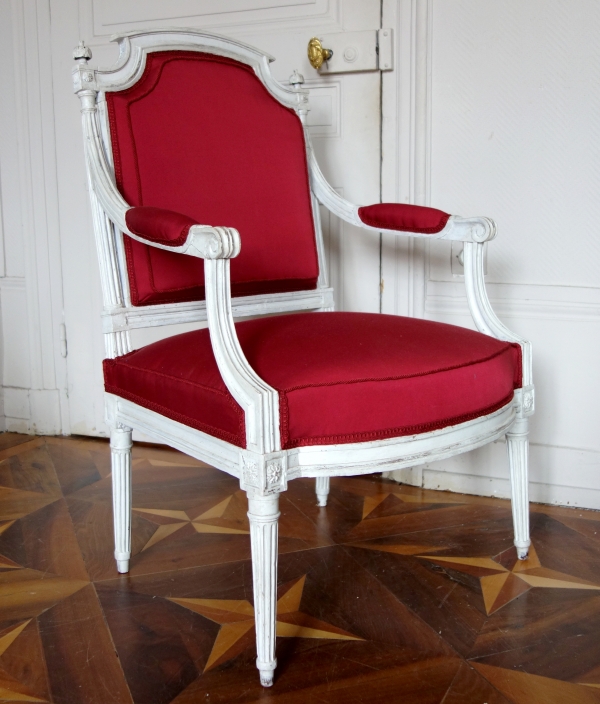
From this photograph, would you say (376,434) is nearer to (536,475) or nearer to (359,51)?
(536,475)

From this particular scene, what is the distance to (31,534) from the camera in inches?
71.5

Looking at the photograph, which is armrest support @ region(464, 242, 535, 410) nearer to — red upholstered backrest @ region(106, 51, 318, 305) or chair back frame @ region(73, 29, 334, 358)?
red upholstered backrest @ region(106, 51, 318, 305)

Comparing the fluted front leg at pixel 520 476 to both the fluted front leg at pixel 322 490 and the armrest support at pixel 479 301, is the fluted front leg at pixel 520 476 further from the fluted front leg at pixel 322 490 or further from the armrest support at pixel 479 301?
the fluted front leg at pixel 322 490

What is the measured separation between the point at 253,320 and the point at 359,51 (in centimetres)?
92

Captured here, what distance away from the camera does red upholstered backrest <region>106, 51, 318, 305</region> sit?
149 cm

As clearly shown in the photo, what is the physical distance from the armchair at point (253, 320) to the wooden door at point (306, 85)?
0.33 m

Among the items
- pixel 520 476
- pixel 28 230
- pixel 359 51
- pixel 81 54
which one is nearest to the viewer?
pixel 81 54

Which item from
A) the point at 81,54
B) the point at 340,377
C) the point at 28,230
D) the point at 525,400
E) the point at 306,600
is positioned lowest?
the point at 306,600

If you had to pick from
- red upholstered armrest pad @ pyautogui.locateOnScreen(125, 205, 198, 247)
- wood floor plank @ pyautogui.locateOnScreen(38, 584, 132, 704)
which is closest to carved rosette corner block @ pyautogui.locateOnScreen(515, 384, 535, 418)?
red upholstered armrest pad @ pyautogui.locateOnScreen(125, 205, 198, 247)

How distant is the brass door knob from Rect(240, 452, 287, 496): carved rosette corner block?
4.18 ft

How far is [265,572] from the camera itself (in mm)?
1184

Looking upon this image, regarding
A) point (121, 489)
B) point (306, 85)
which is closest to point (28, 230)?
point (306, 85)

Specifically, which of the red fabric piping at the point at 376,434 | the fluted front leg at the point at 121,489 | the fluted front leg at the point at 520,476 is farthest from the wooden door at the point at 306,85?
the red fabric piping at the point at 376,434

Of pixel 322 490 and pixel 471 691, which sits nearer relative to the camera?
pixel 471 691
